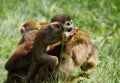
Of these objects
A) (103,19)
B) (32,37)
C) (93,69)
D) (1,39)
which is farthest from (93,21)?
(32,37)

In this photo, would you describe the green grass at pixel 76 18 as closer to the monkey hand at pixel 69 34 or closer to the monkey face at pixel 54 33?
the monkey hand at pixel 69 34

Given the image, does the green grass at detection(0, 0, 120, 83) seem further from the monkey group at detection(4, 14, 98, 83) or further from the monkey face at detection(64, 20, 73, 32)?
the monkey face at detection(64, 20, 73, 32)

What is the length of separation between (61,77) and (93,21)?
13.2ft

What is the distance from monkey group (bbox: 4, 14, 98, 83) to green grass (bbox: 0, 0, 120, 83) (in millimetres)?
1058

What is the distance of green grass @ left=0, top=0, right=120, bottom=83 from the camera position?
8609 mm

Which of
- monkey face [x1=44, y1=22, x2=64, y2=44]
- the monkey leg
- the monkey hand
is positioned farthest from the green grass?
monkey face [x1=44, y1=22, x2=64, y2=44]

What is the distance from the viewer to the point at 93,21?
1048cm

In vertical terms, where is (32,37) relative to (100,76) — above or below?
above

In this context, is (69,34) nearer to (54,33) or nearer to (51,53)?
(54,33)

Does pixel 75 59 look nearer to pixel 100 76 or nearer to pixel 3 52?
pixel 100 76

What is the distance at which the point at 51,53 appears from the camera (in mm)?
6637

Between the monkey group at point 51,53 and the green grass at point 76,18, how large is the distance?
1058 millimetres

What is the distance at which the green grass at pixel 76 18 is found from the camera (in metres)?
8.61

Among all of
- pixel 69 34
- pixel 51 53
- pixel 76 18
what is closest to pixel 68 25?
pixel 69 34
